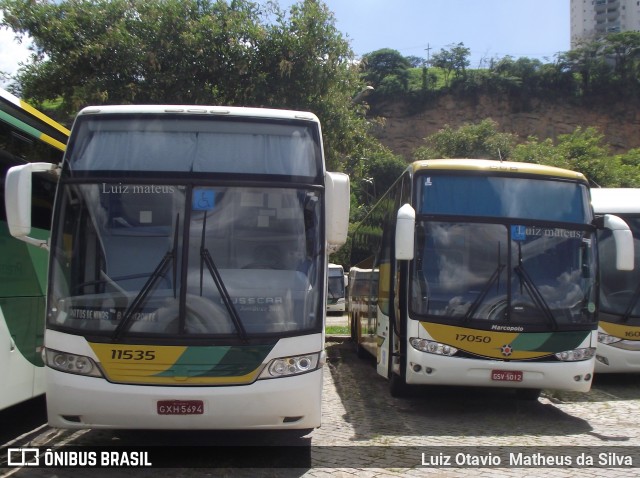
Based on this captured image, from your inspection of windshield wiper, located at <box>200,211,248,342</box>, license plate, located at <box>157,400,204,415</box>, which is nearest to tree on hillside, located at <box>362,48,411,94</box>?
windshield wiper, located at <box>200,211,248,342</box>

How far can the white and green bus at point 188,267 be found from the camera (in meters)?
5.95

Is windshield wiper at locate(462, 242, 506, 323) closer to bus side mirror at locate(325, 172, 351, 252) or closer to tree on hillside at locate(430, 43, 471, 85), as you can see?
bus side mirror at locate(325, 172, 351, 252)

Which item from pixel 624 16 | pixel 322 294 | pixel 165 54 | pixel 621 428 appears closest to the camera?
pixel 322 294

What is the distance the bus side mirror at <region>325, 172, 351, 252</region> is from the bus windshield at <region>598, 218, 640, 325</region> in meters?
6.17

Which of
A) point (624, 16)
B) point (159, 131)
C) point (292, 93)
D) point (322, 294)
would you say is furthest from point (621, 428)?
point (624, 16)

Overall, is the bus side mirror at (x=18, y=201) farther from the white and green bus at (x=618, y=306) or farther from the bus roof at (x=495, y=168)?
the white and green bus at (x=618, y=306)

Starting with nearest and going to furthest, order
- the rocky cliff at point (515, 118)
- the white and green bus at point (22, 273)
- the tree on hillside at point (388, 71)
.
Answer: the white and green bus at point (22, 273) → the rocky cliff at point (515, 118) → the tree on hillside at point (388, 71)

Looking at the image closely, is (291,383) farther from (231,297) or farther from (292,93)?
(292,93)

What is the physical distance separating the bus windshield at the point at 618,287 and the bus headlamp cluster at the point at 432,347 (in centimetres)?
384

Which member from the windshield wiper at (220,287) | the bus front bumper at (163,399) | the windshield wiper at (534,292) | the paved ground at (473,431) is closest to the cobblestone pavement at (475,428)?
the paved ground at (473,431)

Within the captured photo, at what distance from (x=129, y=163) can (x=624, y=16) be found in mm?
134630

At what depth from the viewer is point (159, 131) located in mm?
6648

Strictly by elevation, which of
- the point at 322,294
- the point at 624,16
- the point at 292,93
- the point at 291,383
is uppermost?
the point at 624,16

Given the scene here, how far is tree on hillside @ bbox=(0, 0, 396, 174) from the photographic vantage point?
1498 cm
